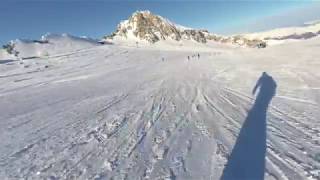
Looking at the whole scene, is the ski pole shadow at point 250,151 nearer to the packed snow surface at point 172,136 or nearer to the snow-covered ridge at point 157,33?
the packed snow surface at point 172,136

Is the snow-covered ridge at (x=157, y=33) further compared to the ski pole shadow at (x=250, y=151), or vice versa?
the snow-covered ridge at (x=157, y=33)

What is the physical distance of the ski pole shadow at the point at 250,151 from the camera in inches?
288

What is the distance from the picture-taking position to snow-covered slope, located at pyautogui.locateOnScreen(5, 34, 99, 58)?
3482 inches

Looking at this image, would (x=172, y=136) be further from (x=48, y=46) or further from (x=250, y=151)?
(x=48, y=46)

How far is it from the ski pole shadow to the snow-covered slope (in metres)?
77.7

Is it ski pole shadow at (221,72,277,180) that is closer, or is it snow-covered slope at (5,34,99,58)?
ski pole shadow at (221,72,277,180)

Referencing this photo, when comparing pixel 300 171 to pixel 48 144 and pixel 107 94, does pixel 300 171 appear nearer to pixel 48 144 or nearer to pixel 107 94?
pixel 48 144

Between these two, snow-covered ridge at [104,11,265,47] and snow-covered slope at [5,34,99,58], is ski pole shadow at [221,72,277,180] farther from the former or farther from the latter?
snow-covered ridge at [104,11,265,47]

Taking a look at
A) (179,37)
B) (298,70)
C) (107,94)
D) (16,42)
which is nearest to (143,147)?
(107,94)

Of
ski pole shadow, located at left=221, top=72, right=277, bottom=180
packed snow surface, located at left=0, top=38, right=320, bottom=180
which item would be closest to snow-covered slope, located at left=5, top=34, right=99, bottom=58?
packed snow surface, located at left=0, top=38, right=320, bottom=180

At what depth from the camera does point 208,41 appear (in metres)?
164

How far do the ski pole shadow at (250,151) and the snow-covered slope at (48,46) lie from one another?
77736 millimetres

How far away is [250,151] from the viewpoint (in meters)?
8.48

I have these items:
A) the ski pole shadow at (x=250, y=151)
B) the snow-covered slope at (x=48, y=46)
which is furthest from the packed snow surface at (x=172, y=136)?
the snow-covered slope at (x=48, y=46)
